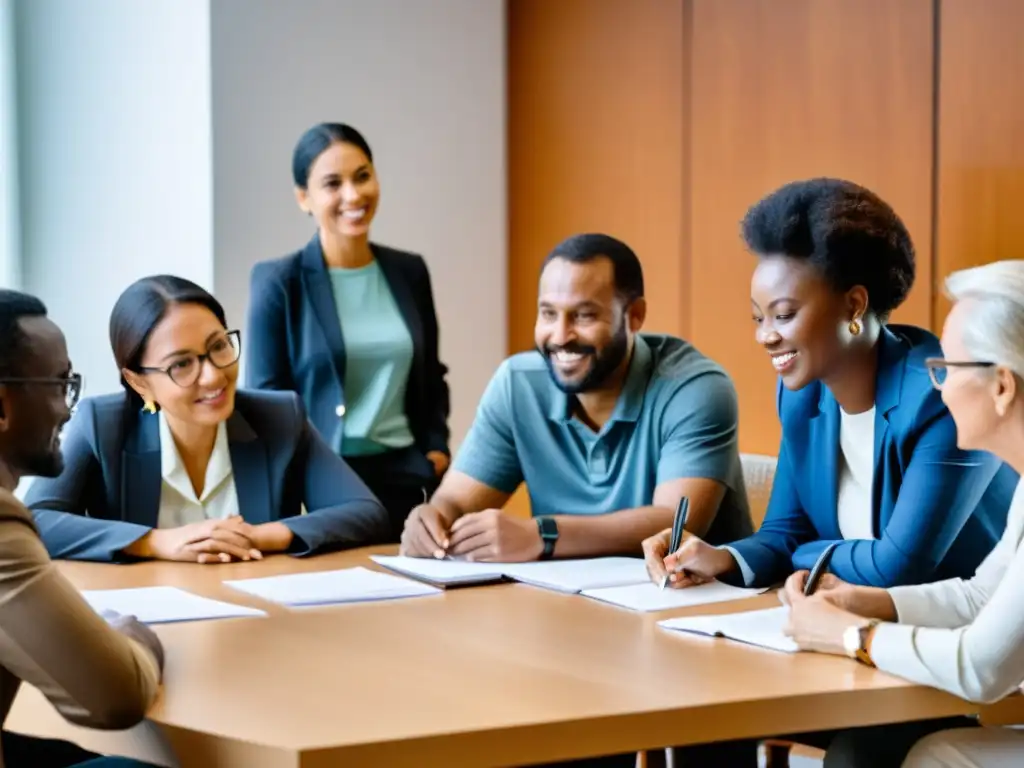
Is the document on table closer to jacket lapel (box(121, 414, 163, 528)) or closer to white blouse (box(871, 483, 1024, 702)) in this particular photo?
jacket lapel (box(121, 414, 163, 528))

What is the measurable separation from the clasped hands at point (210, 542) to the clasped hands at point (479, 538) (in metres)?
0.28

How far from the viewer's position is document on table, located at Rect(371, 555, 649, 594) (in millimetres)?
2479

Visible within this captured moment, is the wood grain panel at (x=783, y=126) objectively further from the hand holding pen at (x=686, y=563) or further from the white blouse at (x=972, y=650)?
the white blouse at (x=972, y=650)

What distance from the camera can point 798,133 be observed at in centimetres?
430

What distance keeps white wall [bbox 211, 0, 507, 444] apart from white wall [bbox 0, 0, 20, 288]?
0.66m

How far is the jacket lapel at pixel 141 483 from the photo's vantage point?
2914 mm

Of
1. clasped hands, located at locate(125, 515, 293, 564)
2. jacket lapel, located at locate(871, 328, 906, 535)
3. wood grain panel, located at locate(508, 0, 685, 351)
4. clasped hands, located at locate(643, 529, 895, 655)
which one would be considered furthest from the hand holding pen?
wood grain panel, located at locate(508, 0, 685, 351)

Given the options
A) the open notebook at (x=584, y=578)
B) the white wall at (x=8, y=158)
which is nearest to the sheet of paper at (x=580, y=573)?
the open notebook at (x=584, y=578)

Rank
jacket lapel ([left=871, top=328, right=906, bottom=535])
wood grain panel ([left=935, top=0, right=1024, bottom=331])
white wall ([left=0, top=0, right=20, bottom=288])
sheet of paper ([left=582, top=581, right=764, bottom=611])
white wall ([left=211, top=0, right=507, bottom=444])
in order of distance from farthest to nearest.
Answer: white wall ([left=211, top=0, right=507, bottom=444])
white wall ([left=0, top=0, right=20, bottom=288])
wood grain panel ([left=935, top=0, right=1024, bottom=331])
jacket lapel ([left=871, top=328, right=906, bottom=535])
sheet of paper ([left=582, top=581, right=764, bottom=611])

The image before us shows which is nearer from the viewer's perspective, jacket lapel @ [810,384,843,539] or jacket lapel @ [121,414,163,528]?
jacket lapel @ [810,384,843,539]

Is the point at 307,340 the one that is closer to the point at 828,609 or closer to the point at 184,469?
the point at 184,469

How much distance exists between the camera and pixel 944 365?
2002mm

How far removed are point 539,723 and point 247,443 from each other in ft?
4.95

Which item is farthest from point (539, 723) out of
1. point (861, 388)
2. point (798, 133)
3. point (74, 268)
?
point (74, 268)
